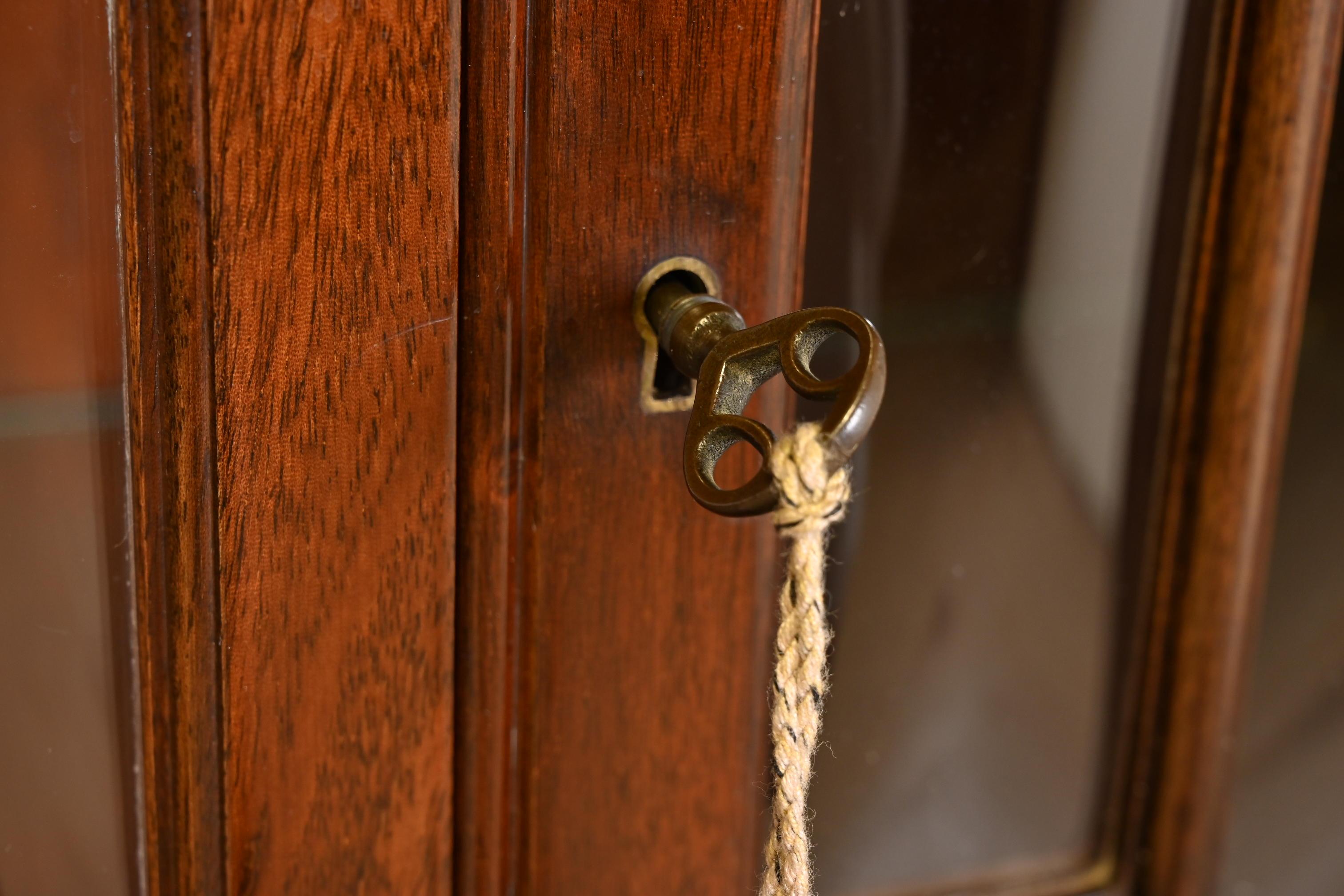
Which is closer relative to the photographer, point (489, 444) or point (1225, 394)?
point (489, 444)

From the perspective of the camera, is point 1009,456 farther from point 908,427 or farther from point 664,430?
point 664,430

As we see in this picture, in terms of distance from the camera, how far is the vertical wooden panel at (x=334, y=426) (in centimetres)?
31

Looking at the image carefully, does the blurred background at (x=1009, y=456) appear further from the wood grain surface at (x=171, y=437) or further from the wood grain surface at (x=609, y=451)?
the wood grain surface at (x=171, y=437)

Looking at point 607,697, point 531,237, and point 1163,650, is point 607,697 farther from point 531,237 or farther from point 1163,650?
point 1163,650

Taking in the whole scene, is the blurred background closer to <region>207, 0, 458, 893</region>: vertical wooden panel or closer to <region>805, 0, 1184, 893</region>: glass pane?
<region>805, 0, 1184, 893</region>: glass pane

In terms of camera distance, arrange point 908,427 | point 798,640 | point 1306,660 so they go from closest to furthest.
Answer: point 798,640 → point 908,427 → point 1306,660

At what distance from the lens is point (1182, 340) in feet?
1.61

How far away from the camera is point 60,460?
0.34 m

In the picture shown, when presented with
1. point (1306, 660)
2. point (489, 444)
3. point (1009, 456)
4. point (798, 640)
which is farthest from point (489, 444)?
point (1306, 660)

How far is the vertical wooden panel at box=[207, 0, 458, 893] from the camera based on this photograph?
0.31 metres

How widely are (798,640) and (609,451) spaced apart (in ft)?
0.34

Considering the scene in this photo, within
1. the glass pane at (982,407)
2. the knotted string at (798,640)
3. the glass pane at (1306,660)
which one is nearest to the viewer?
the knotted string at (798,640)

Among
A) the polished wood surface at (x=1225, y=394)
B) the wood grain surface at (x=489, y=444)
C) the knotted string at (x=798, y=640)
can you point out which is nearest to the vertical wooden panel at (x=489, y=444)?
the wood grain surface at (x=489, y=444)

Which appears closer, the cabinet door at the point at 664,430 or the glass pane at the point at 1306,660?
the cabinet door at the point at 664,430
